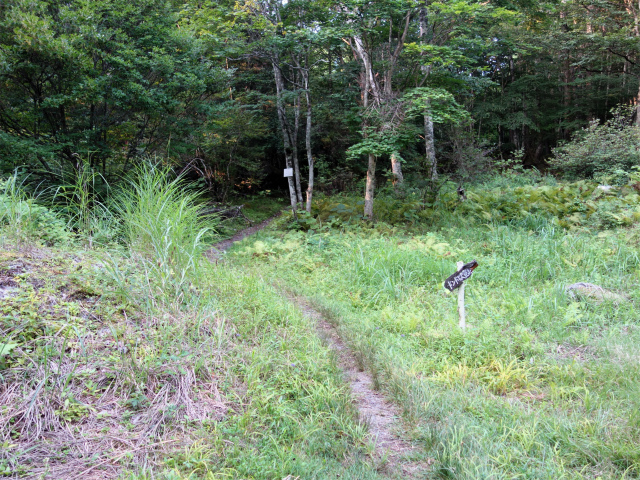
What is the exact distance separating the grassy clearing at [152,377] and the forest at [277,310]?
2 cm

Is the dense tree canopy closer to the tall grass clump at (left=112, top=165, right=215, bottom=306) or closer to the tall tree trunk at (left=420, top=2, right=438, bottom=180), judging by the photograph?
the tall tree trunk at (left=420, top=2, right=438, bottom=180)

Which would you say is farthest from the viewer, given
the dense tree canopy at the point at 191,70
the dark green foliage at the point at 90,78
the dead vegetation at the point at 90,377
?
the dense tree canopy at the point at 191,70

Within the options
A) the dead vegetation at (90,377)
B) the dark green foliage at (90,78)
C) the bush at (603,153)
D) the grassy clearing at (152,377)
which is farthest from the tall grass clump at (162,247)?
the bush at (603,153)

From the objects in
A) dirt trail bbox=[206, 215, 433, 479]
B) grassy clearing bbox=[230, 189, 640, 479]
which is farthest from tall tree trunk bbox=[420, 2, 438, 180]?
dirt trail bbox=[206, 215, 433, 479]

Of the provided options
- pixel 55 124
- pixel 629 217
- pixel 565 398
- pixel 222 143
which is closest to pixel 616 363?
pixel 565 398

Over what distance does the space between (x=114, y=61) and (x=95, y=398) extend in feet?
26.4

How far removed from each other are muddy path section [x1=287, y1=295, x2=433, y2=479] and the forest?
0.02m

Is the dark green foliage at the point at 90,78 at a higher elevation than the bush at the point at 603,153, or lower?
higher

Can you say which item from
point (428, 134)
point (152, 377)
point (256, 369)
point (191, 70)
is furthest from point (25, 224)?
point (428, 134)

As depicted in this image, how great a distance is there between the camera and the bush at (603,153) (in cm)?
1302

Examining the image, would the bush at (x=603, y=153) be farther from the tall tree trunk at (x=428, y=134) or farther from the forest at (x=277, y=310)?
the tall tree trunk at (x=428, y=134)

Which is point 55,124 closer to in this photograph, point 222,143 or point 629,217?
point 222,143

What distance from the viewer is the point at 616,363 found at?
3031mm

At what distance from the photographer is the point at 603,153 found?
44.8 feet
